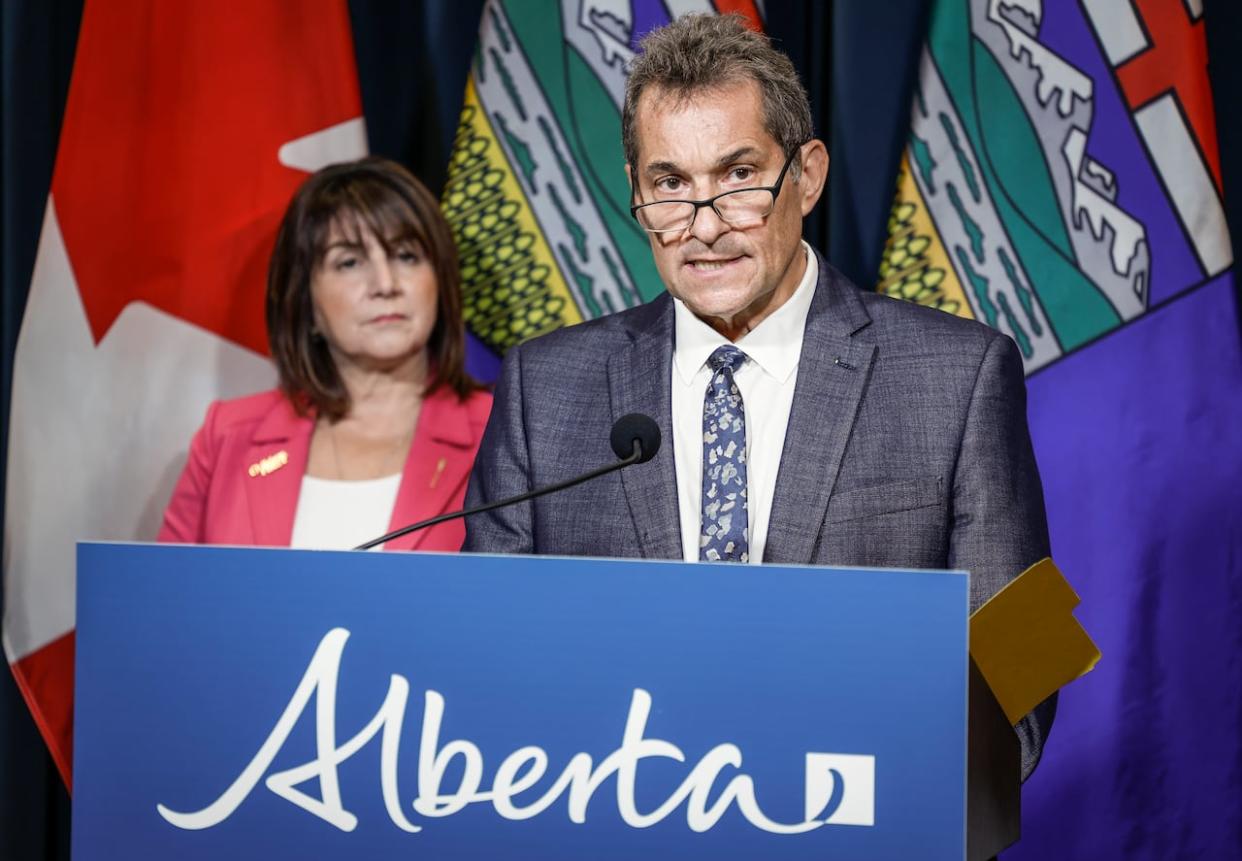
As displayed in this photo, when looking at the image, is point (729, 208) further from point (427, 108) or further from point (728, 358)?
point (427, 108)

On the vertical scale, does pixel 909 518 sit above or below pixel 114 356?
below

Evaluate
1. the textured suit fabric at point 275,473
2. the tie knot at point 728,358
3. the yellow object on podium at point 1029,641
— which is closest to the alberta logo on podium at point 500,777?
the yellow object on podium at point 1029,641

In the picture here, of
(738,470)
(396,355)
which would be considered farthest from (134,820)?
(396,355)

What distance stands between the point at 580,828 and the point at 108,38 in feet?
7.28

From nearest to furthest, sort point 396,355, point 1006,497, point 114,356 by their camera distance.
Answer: point 1006,497 → point 396,355 → point 114,356

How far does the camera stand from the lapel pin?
2.53 metres

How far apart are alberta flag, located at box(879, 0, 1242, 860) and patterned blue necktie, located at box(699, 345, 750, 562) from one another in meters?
1.20

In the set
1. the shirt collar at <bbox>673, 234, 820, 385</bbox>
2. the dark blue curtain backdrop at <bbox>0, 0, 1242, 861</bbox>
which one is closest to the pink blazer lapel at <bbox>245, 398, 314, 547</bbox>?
the dark blue curtain backdrop at <bbox>0, 0, 1242, 861</bbox>

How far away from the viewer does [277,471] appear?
2566mm

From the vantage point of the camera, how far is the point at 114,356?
9.14 feet

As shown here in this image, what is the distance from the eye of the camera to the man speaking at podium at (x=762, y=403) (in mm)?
1528

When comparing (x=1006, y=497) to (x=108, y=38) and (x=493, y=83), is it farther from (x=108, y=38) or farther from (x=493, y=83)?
(x=108, y=38)

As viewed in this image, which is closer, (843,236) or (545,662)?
(545,662)

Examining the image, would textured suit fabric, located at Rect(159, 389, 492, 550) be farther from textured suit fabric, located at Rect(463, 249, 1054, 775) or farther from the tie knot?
the tie knot
